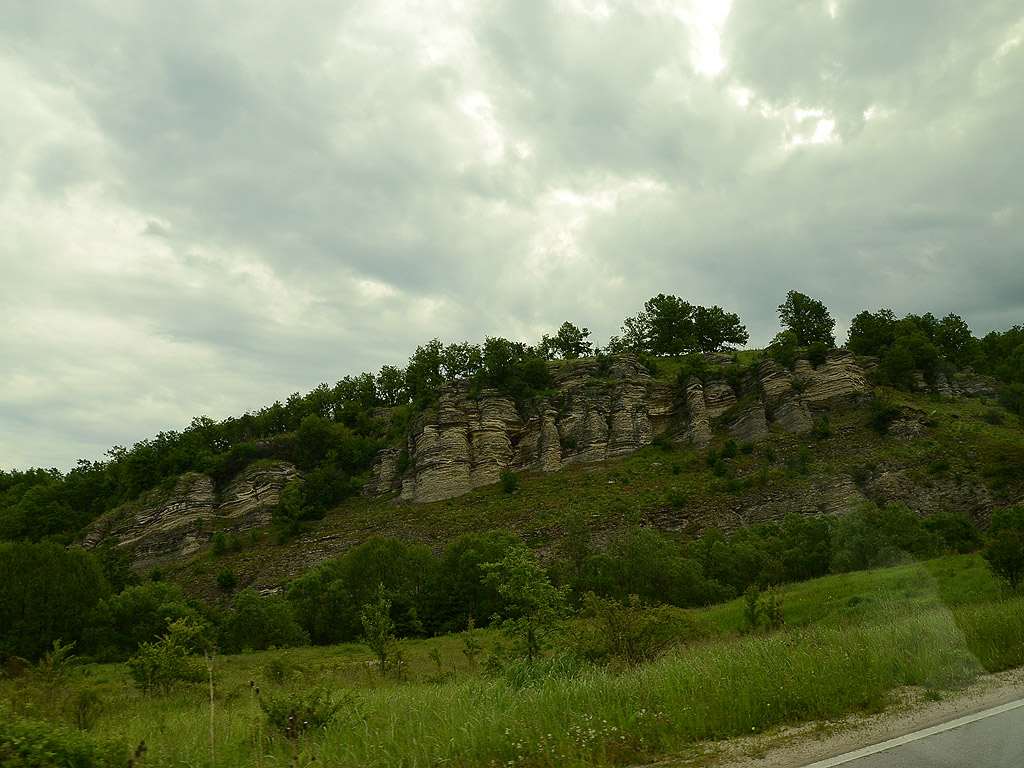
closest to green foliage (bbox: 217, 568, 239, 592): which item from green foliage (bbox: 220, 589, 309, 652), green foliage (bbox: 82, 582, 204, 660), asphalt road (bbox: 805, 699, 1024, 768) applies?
green foliage (bbox: 82, 582, 204, 660)

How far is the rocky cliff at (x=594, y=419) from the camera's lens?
245ft

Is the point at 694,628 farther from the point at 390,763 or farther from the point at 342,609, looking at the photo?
the point at 342,609

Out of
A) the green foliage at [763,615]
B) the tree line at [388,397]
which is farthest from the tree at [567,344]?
the green foliage at [763,615]

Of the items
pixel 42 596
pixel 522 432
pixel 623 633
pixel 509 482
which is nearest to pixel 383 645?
pixel 623 633

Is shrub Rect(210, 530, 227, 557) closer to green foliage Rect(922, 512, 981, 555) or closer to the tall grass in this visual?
the tall grass

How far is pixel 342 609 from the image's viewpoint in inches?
1908

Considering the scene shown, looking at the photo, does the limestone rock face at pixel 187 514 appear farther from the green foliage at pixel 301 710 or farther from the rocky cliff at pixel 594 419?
the green foliage at pixel 301 710

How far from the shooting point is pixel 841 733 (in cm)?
755

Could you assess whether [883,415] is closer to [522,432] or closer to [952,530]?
[952,530]

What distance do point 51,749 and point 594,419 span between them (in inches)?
3033

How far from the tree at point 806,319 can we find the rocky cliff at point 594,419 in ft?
99.1

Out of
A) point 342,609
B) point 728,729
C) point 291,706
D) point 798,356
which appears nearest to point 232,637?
point 342,609

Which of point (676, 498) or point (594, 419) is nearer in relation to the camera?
point (676, 498)

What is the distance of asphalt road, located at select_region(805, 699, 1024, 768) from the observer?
6.29 m
